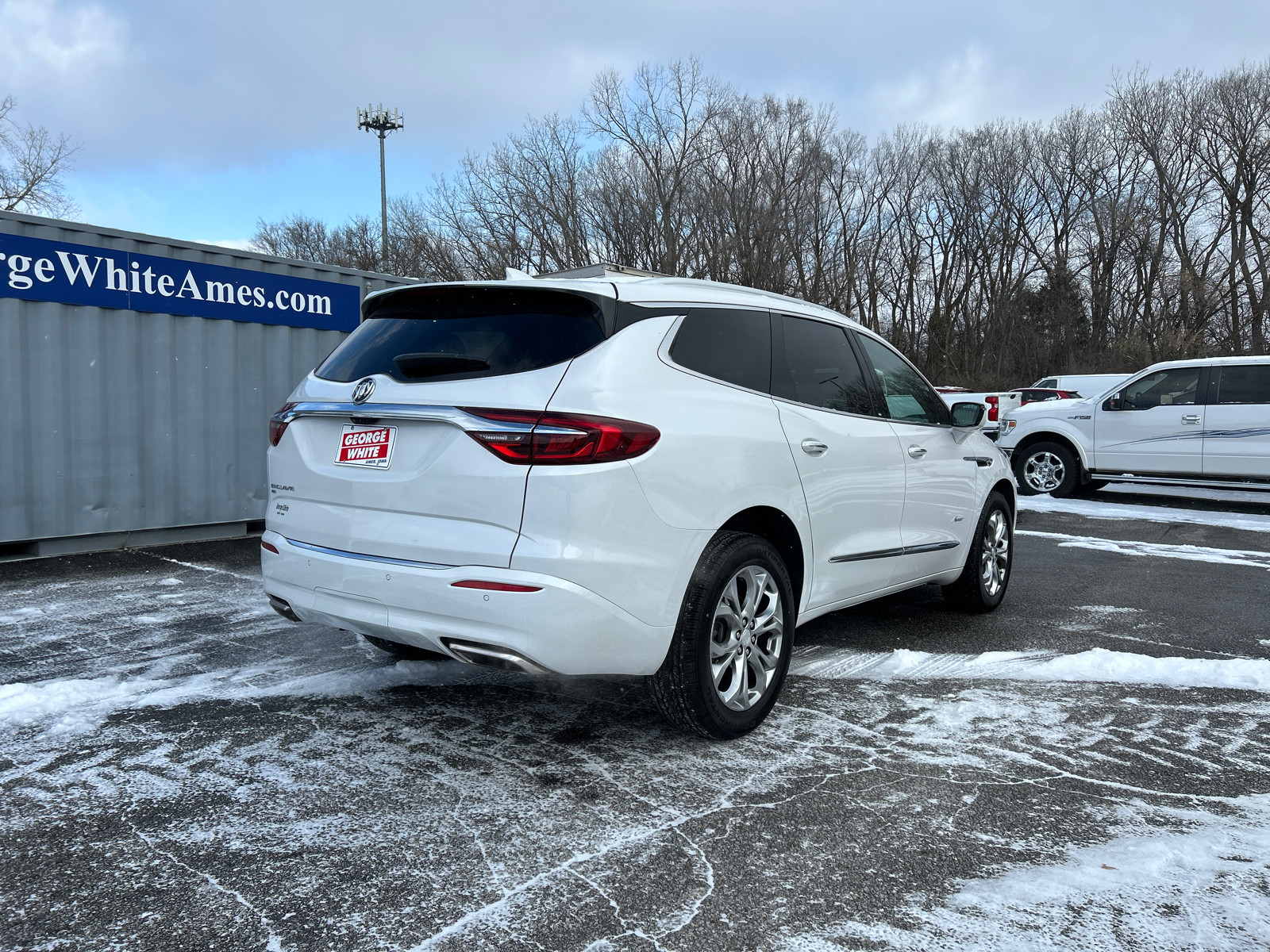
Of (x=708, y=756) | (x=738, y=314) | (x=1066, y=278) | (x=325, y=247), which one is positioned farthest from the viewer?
(x=325, y=247)

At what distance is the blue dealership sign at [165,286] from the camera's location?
714 cm

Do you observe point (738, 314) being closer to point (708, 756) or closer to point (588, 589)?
point (588, 589)

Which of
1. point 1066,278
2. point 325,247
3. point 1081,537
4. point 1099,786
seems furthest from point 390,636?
point 325,247

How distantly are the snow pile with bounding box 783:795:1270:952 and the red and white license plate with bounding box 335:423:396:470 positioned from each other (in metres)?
1.99

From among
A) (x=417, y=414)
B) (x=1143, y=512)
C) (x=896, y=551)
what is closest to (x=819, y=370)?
(x=896, y=551)

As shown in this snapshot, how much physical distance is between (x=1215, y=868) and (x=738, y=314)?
244cm

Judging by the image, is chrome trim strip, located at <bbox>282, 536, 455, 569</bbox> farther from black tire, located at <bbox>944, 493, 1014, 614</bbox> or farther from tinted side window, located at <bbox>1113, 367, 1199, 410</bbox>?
tinted side window, located at <bbox>1113, 367, 1199, 410</bbox>

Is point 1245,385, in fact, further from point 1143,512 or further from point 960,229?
point 960,229

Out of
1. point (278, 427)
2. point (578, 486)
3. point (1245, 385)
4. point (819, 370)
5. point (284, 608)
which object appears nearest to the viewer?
point (578, 486)

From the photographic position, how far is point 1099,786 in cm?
317

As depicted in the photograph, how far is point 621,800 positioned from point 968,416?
327cm

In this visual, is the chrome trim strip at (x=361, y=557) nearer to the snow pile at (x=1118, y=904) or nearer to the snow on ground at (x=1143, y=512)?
the snow pile at (x=1118, y=904)

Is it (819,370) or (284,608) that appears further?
(819,370)

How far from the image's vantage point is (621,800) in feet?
9.95
